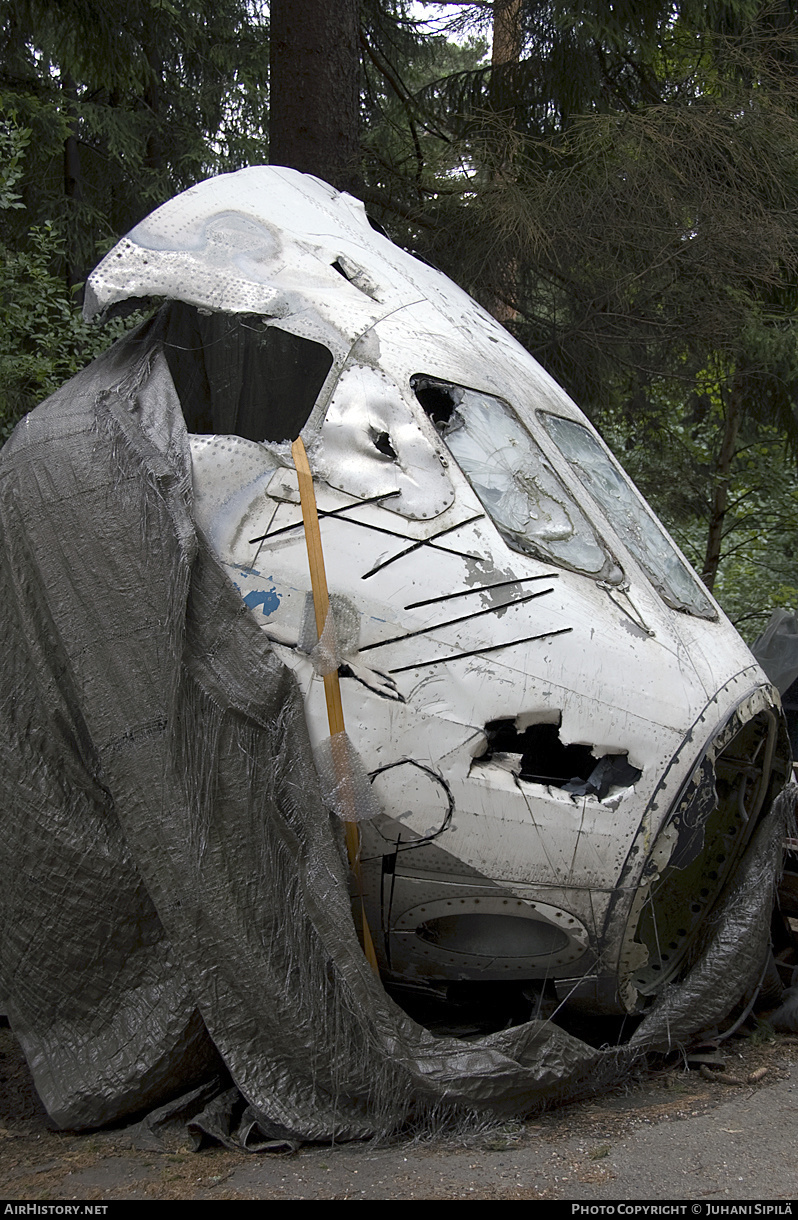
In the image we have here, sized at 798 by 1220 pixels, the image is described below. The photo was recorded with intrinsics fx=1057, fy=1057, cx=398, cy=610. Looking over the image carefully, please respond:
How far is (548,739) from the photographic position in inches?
134

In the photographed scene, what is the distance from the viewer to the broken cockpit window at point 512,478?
136 inches

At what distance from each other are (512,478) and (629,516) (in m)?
0.61

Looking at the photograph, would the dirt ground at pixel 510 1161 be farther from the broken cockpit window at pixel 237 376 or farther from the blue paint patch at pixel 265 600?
the broken cockpit window at pixel 237 376

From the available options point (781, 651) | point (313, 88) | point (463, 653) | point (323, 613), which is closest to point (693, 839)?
point (463, 653)

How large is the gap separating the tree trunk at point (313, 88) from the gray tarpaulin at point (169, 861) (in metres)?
3.59

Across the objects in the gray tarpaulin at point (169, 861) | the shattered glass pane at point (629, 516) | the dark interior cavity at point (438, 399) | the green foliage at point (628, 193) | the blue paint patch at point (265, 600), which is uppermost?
the green foliage at point (628, 193)

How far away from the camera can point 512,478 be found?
11.7 ft

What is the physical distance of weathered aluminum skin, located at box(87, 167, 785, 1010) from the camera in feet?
10.5

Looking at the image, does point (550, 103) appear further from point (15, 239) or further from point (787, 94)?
point (15, 239)

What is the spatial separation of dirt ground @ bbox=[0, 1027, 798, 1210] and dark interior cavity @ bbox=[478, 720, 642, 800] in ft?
3.18

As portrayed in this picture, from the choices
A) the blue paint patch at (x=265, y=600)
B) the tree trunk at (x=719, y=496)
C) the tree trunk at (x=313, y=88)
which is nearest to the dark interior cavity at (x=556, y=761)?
the blue paint patch at (x=265, y=600)

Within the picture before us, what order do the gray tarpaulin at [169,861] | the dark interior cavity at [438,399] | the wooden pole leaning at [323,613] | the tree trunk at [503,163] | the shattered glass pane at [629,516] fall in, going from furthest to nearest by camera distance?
the tree trunk at [503,163], the shattered glass pane at [629,516], the dark interior cavity at [438,399], the wooden pole leaning at [323,613], the gray tarpaulin at [169,861]

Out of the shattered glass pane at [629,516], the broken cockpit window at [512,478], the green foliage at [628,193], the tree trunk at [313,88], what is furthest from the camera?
the tree trunk at [313,88]

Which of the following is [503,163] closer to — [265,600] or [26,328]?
[26,328]
